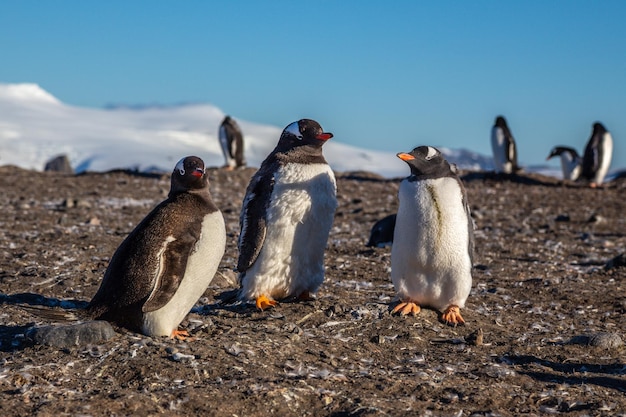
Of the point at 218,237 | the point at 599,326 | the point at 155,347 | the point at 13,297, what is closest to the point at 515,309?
the point at 599,326

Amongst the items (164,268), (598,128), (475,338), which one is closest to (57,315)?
(164,268)

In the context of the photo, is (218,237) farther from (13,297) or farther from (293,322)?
(13,297)

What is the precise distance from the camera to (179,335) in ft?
15.9

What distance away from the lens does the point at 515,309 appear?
6.52m

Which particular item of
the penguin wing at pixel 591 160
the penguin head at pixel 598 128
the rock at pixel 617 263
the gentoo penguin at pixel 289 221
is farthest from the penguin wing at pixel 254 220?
the penguin head at pixel 598 128

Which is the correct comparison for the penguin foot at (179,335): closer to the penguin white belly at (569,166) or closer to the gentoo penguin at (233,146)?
the gentoo penguin at (233,146)

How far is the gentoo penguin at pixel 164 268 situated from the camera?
473 centimetres

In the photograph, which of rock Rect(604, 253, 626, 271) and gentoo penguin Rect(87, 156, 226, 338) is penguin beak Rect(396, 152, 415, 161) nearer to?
gentoo penguin Rect(87, 156, 226, 338)

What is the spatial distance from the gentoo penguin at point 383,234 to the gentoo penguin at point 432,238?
10.9ft

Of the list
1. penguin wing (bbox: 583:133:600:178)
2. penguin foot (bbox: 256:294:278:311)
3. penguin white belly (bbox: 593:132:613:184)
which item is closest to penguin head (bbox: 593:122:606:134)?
penguin white belly (bbox: 593:132:613:184)

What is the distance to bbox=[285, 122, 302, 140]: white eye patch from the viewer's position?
606 centimetres

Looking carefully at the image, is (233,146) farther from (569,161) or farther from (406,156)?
(406,156)

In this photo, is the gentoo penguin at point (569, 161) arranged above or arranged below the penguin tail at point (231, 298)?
above

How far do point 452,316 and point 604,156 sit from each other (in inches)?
640
